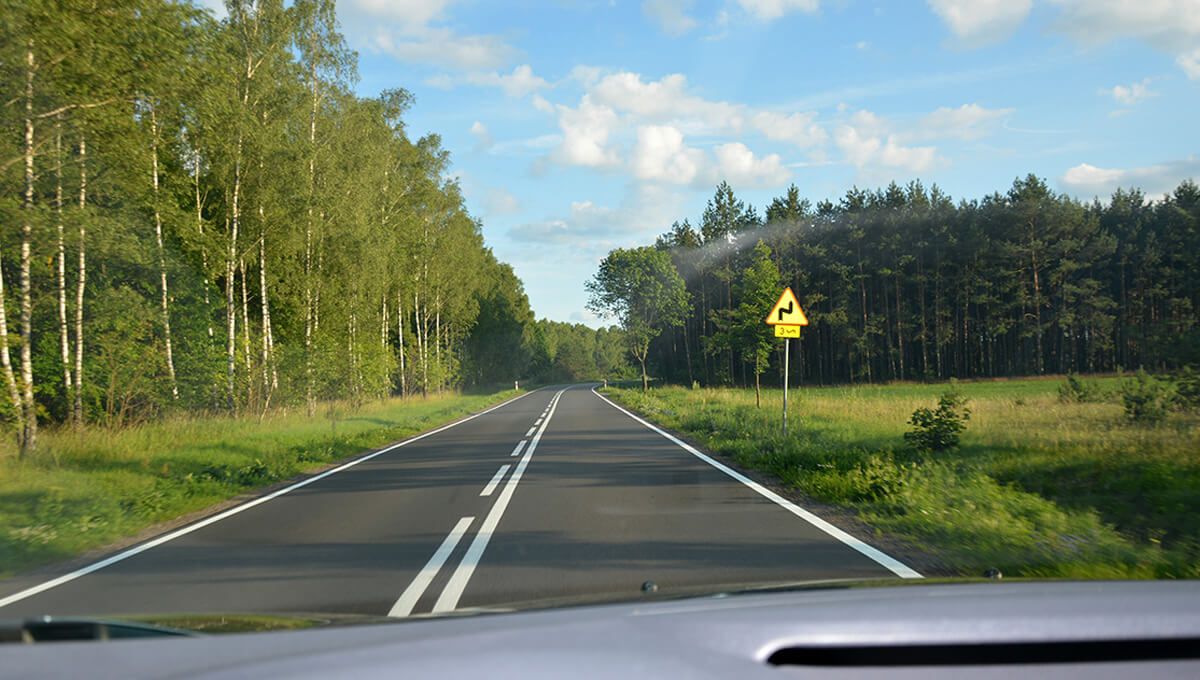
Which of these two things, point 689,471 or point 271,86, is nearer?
point 689,471

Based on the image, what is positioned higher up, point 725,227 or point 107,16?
point 725,227

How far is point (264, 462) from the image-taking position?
13141 millimetres

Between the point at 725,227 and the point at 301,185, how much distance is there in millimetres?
48923

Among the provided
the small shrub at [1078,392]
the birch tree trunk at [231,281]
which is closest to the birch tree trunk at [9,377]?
the birch tree trunk at [231,281]

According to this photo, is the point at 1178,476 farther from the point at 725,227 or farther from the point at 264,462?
the point at 725,227

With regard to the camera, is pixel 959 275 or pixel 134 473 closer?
pixel 134 473

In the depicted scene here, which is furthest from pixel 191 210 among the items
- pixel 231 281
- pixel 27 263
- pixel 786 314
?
pixel 786 314

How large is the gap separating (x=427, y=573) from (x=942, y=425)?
9.05m

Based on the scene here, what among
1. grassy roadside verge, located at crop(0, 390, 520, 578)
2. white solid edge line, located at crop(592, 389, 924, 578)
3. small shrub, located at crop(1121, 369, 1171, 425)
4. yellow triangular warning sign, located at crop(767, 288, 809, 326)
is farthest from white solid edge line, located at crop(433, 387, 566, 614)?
small shrub, located at crop(1121, 369, 1171, 425)

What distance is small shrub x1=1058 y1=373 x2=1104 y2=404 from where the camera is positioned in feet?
59.9

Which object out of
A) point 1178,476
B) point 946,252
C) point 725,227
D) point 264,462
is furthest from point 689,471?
point 725,227

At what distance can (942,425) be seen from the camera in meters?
11.1

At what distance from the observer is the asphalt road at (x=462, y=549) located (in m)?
4.84

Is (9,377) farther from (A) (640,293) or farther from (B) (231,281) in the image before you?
(A) (640,293)
